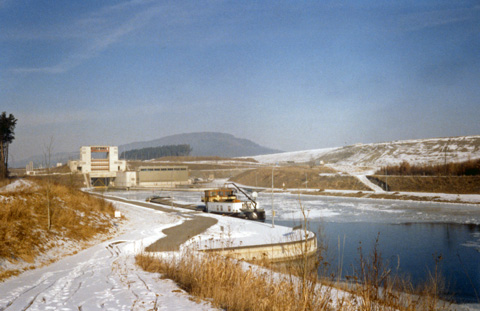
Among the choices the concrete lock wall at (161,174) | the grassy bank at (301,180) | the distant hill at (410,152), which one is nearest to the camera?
the grassy bank at (301,180)

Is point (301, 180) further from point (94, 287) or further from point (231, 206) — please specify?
point (94, 287)

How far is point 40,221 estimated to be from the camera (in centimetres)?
1886

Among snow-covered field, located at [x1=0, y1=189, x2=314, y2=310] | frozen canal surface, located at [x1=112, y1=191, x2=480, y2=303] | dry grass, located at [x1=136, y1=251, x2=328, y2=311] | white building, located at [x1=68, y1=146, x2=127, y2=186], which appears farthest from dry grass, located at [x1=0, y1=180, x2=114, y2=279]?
white building, located at [x1=68, y1=146, x2=127, y2=186]

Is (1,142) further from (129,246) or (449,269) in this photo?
(449,269)

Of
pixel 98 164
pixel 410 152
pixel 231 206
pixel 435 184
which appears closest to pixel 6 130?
pixel 231 206

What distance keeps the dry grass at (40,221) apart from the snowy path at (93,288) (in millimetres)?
1514

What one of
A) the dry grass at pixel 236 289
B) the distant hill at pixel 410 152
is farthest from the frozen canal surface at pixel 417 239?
the distant hill at pixel 410 152

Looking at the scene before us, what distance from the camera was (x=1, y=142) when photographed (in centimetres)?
5066

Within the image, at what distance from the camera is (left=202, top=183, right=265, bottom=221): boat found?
121 ft

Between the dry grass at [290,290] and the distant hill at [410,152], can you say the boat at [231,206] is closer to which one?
the dry grass at [290,290]

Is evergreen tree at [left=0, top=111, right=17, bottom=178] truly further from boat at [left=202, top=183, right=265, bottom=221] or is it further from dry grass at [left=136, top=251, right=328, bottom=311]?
dry grass at [left=136, top=251, right=328, bottom=311]

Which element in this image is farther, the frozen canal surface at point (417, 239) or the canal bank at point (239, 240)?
the canal bank at point (239, 240)

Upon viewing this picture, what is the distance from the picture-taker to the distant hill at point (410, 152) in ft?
384

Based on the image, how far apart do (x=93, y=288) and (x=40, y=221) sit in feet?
38.5
